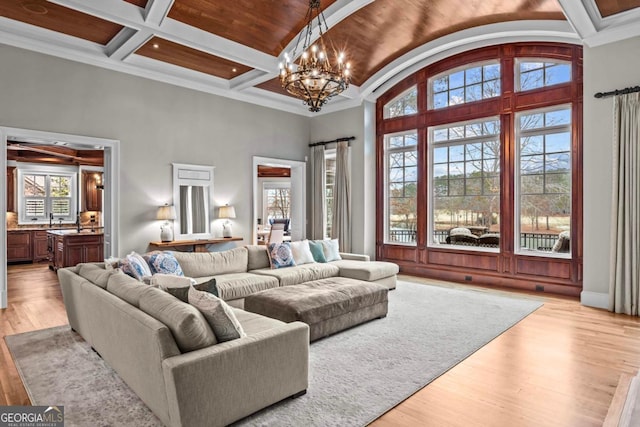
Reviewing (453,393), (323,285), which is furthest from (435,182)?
(453,393)

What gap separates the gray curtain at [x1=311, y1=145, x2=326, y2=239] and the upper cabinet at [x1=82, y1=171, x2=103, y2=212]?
615 centimetres

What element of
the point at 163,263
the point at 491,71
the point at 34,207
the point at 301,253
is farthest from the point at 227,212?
the point at 34,207

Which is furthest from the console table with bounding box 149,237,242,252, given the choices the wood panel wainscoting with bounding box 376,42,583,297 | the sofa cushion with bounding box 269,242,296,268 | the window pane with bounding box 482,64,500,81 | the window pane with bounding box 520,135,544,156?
the window pane with bounding box 482,64,500,81

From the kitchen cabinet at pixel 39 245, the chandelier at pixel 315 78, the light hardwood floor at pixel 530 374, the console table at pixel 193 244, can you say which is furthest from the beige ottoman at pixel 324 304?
the kitchen cabinet at pixel 39 245

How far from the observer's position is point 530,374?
3146 millimetres

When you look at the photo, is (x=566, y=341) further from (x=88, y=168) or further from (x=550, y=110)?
(x=88, y=168)

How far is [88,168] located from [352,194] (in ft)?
24.8

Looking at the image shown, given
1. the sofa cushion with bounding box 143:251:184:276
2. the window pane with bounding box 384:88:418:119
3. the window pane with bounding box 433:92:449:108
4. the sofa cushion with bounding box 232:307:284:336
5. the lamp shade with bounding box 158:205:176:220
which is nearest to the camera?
the sofa cushion with bounding box 232:307:284:336

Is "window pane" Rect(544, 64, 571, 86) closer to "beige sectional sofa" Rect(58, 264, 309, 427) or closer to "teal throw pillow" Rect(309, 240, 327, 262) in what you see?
"teal throw pillow" Rect(309, 240, 327, 262)

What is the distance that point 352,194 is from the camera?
8.09 meters

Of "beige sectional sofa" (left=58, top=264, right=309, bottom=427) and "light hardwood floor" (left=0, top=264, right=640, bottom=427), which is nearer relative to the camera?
"beige sectional sofa" (left=58, top=264, right=309, bottom=427)

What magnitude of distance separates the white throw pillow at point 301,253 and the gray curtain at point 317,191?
251cm

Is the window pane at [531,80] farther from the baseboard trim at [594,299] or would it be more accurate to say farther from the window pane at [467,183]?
the baseboard trim at [594,299]

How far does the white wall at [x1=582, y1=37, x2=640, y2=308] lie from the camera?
493 cm
